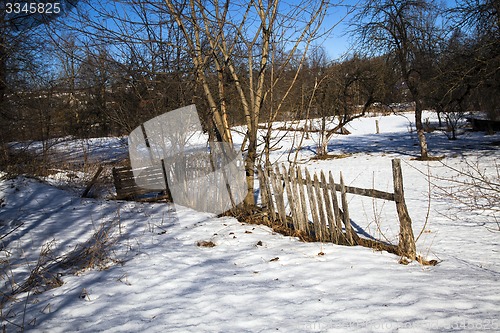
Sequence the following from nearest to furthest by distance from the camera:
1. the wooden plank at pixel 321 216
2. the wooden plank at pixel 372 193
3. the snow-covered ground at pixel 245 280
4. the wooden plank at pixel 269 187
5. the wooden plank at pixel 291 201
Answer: the snow-covered ground at pixel 245 280
the wooden plank at pixel 372 193
the wooden plank at pixel 321 216
the wooden plank at pixel 291 201
the wooden plank at pixel 269 187

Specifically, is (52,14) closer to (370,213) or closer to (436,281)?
(436,281)

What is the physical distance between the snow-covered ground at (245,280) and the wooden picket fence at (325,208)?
0.28 m

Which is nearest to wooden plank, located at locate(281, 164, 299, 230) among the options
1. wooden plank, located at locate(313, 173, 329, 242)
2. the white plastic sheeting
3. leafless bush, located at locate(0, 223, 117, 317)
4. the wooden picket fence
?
the wooden picket fence

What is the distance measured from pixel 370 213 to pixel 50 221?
679cm

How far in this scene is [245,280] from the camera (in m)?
3.83

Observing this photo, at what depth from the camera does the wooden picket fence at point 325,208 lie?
4375 mm

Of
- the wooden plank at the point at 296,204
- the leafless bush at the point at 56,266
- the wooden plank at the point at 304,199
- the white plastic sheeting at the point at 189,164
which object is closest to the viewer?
the leafless bush at the point at 56,266

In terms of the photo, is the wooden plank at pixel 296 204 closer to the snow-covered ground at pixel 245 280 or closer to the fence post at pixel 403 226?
the snow-covered ground at pixel 245 280

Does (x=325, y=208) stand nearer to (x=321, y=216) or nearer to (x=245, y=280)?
(x=321, y=216)

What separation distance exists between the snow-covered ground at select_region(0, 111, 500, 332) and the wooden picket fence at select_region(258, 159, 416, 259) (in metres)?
0.28

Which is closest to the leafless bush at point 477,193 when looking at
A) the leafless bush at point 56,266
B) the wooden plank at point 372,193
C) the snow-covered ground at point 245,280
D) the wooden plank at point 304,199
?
the snow-covered ground at point 245,280

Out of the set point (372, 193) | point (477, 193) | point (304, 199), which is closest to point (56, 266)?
point (304, 199)

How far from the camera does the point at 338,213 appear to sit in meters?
5.01

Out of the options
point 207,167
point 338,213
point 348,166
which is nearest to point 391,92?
point 348,166
